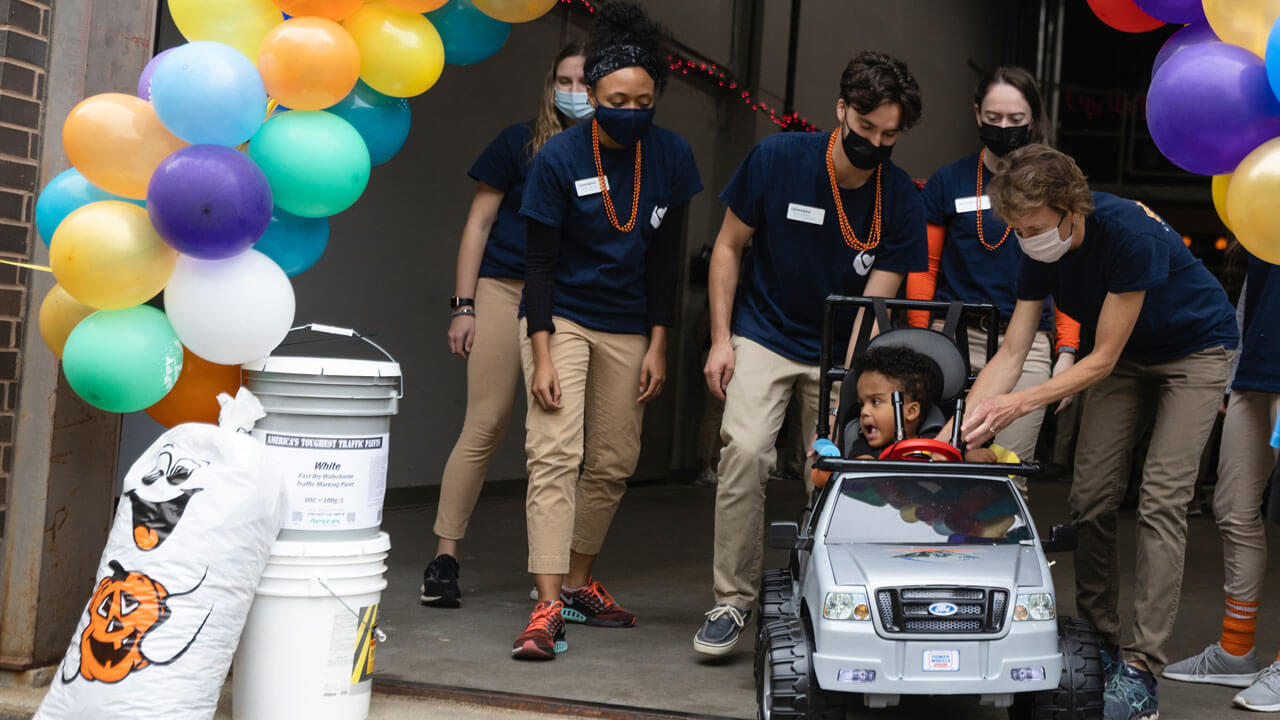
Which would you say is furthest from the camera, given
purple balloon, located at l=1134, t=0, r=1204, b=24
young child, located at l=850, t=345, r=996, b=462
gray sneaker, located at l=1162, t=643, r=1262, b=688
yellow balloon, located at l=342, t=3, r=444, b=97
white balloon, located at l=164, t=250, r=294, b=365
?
gray sneaker, located at l=1162, t=643, r=1262, b=688

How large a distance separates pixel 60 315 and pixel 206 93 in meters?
0.77

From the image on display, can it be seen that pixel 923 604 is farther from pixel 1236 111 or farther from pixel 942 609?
pixel 1236 111

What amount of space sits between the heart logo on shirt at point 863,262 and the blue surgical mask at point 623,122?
838mm

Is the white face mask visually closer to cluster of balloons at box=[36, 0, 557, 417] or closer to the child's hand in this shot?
the child's hand

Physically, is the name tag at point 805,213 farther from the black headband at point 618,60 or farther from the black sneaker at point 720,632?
the black sneaker at point 720,632

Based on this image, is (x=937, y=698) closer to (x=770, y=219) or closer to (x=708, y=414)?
(x=770, y=219)

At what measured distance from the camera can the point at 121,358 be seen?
296cm

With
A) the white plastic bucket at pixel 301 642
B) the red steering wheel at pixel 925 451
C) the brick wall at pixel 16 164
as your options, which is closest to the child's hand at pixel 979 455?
the red steering wheel at pixel 925 451

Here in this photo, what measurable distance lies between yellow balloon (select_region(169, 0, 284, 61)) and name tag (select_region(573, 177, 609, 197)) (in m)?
1.18

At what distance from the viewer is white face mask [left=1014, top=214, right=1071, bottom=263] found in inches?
136

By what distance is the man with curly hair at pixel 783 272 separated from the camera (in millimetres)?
3932

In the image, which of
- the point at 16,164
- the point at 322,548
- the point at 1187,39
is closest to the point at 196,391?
the point at 322,548

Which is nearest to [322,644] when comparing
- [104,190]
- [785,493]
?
[104,190]

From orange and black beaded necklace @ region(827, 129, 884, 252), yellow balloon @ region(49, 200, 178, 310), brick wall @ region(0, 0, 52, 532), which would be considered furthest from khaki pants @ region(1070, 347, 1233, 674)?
brick wall @ region(0, 0, 52, 532)
